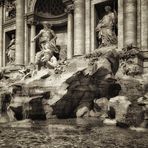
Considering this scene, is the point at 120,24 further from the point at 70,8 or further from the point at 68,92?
the point at 68,92

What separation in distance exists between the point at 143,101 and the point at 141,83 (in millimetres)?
2750

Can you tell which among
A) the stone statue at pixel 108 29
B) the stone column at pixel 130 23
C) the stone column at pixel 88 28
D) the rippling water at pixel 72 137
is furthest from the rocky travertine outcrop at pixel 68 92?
the stone column at pixel 88 28

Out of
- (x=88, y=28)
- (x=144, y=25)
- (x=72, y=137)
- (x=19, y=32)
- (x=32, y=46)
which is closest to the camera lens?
(x=72, y=137)

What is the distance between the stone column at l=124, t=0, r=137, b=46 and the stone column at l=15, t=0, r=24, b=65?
10487mm

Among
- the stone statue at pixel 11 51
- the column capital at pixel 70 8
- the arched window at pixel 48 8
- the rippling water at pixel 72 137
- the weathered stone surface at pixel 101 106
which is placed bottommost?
the rippling water at pixel 72 137

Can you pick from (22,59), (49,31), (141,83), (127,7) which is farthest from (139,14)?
(22,59)

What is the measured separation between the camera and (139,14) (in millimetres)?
19266

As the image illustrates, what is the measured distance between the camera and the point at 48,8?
26500 mm

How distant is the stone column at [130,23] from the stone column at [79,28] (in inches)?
141

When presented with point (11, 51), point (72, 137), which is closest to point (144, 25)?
point (72, 137)

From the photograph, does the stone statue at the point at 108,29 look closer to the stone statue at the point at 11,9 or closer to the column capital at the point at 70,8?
the column capital at the point at 70,8

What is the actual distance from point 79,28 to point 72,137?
13017 mm

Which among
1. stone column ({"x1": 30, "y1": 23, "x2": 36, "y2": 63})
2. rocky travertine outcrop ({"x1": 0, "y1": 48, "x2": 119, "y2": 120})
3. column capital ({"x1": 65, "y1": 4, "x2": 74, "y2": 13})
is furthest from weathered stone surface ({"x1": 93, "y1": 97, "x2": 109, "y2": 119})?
stone column ({"x1": 30, "y1": 23, "x2": 36, "y2": 63})

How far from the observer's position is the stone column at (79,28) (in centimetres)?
2184
